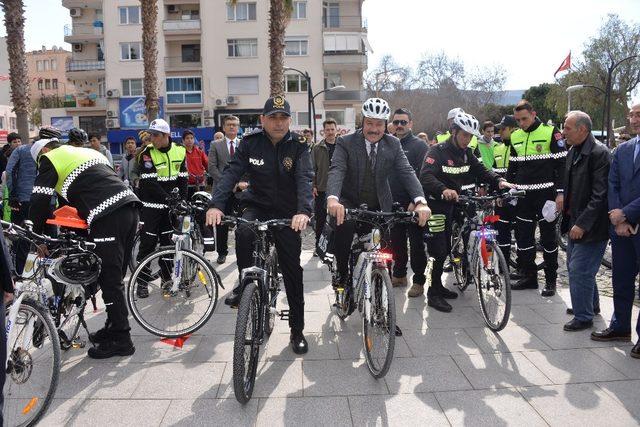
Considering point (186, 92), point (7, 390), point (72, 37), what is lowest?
point (7, 390)

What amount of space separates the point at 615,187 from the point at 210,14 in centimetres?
4158

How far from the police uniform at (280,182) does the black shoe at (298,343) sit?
0.53 ft

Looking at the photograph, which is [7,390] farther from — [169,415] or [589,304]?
[589,304]

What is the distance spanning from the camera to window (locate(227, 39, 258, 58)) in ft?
136

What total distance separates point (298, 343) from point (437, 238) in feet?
6.84

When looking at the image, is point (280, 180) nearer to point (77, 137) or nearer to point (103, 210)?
point (103, 210)

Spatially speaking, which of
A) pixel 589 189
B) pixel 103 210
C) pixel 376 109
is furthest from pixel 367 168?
pixel 103 210

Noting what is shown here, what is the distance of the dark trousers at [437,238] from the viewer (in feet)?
18.9

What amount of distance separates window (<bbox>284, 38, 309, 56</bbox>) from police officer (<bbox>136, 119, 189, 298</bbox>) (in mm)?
36756

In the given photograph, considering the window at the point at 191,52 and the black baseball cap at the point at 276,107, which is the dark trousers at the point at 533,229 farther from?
the window at the point at 191,52

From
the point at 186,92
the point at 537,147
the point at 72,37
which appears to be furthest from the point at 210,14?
the point at 537,147

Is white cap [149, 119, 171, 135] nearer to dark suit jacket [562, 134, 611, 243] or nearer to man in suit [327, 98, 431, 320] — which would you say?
man in suit [327, 98, 431, 320]

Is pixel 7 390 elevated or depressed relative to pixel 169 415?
elevated

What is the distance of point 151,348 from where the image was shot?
471cm
